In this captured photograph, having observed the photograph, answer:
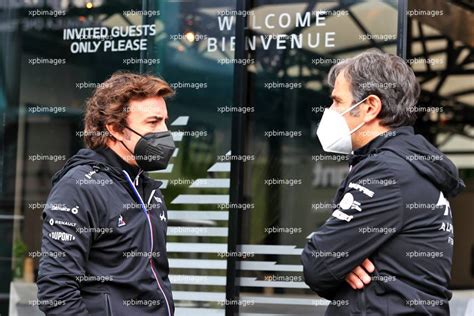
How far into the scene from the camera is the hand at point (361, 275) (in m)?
2.45

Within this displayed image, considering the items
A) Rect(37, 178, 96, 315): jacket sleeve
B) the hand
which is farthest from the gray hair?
Rect(37, 178, 96, 315): jacket sleeve

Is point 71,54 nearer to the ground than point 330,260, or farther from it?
farther from it

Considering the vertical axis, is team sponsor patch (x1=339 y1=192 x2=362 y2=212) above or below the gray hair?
below

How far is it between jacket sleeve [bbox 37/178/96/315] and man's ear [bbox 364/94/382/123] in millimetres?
1021

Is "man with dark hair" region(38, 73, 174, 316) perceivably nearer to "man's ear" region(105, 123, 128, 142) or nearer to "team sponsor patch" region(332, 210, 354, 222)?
"man's ear" region(105, 123, 128, 142)

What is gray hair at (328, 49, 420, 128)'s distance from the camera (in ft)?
8.59

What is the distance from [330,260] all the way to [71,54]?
3.70m

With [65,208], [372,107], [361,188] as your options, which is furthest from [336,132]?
[65,208]

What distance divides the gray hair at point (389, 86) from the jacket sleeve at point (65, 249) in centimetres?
103

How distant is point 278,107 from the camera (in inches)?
204

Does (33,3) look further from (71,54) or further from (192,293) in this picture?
(192,293)

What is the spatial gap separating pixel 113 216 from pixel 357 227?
0.92 m

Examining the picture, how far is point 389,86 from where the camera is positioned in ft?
8.58

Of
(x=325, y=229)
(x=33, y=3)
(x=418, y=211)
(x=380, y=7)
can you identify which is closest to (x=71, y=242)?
(x=325, y=229)
